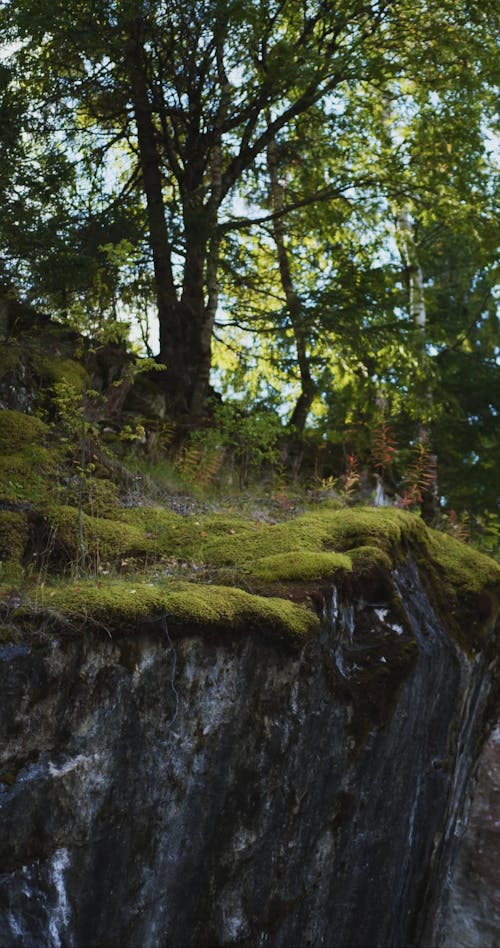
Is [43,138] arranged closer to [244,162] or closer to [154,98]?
[154,98]

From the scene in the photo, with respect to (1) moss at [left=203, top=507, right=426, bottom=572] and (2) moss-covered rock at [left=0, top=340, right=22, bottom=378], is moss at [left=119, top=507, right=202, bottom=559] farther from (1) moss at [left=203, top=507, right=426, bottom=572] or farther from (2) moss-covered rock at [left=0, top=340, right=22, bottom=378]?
(2) moss-covered rock at [left=0, top=340, right=22, bottom=378]

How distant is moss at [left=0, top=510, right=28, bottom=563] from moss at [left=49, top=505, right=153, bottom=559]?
225 mm

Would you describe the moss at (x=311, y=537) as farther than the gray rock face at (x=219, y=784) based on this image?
Yes

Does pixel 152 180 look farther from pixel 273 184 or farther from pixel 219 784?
pixel 219 784

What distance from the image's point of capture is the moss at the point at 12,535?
577 centimetres

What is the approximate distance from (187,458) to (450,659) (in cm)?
417

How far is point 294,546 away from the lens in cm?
631

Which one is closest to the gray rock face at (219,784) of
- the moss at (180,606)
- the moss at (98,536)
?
the moss at (180,606)

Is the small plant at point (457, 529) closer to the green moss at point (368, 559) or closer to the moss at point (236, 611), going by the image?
the green moss at point (368, 559)

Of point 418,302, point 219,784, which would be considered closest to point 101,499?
point 219,784

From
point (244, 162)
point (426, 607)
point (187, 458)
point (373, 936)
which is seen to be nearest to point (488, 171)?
point (244, 162)

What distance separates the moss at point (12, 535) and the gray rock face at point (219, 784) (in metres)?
1.62

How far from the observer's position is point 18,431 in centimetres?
749

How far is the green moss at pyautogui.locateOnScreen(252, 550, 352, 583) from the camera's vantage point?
5.78 metres
